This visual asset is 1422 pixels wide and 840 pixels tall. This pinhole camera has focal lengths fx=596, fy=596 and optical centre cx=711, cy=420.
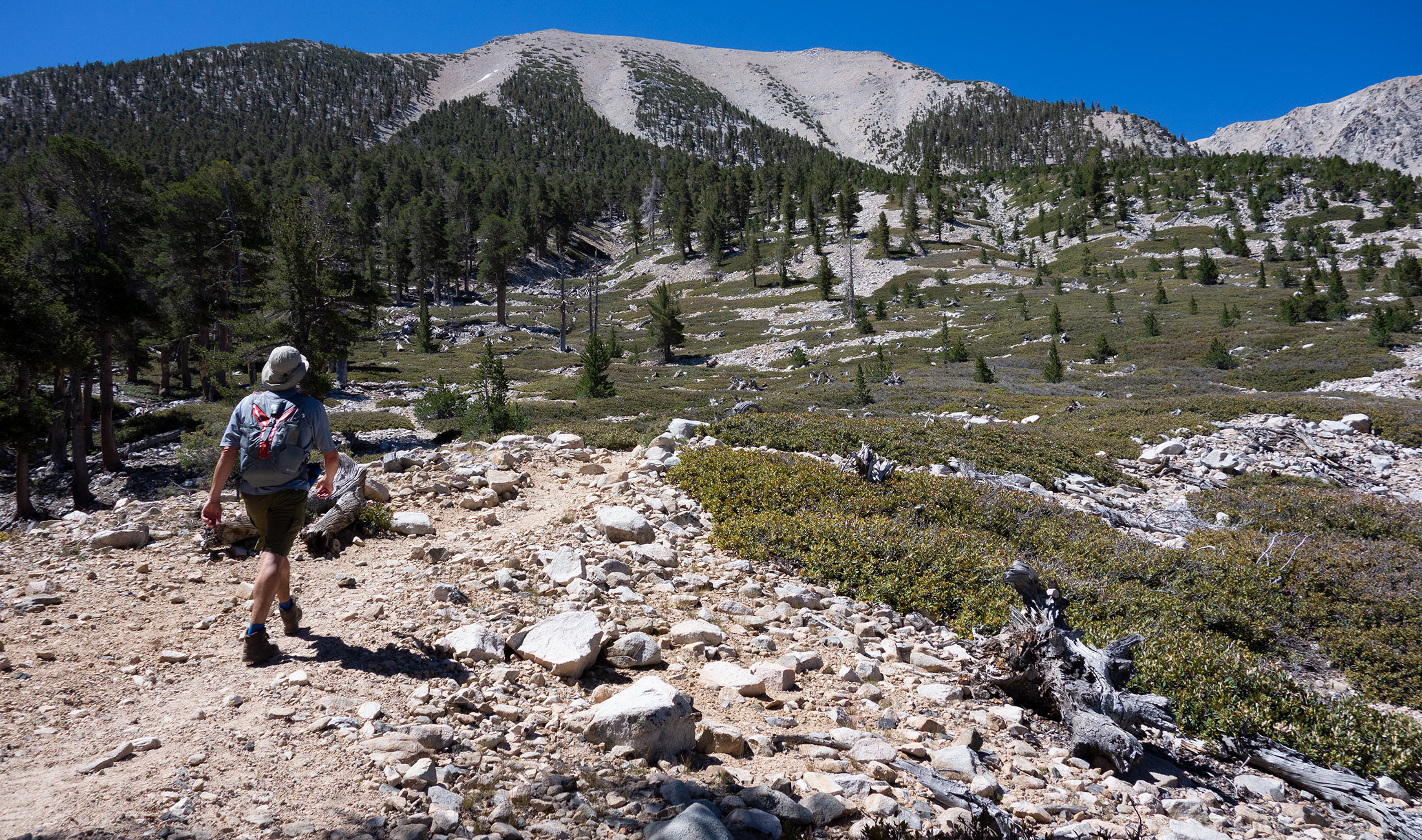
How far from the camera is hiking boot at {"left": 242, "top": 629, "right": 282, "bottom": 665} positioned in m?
4.18

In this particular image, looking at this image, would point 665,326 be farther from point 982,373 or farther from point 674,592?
point 674,592

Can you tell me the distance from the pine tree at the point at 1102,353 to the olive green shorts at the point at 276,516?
4358 centimetres

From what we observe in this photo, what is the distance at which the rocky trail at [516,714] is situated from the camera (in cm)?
287

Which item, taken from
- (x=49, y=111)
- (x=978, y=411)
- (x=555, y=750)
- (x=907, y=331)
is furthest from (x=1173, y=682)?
(x=49, y=111)

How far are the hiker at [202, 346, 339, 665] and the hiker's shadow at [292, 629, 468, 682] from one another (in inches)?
15.0

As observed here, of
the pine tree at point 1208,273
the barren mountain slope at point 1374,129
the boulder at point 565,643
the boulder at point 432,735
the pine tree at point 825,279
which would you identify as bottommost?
the boulder at point 565,643

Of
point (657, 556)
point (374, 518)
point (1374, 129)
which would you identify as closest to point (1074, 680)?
point (657, 556)

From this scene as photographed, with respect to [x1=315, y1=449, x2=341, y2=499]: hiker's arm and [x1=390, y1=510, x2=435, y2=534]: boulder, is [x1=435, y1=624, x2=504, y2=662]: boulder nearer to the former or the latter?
[x1=315, y1=449, x2=341, y2=499]: hiker's arm

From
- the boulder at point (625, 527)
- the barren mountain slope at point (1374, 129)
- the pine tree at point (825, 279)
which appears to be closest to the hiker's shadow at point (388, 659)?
the boulder at point (625, 527)

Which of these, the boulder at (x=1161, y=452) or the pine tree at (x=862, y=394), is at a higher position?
the pine tree at (x=862, y=394)

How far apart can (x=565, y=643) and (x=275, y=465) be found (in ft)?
8.56

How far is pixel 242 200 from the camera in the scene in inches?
1286

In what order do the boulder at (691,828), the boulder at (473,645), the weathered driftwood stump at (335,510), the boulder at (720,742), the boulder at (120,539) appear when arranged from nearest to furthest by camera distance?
the boulder at (691,828) → the boulder at (720,742) → the boulder at (473,645) → the boulder at (120,539) → the weathered driftwood stump at (335,510)

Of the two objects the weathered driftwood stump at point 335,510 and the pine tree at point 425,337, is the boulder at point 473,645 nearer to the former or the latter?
the weathered driftwood stump at point 335,510
